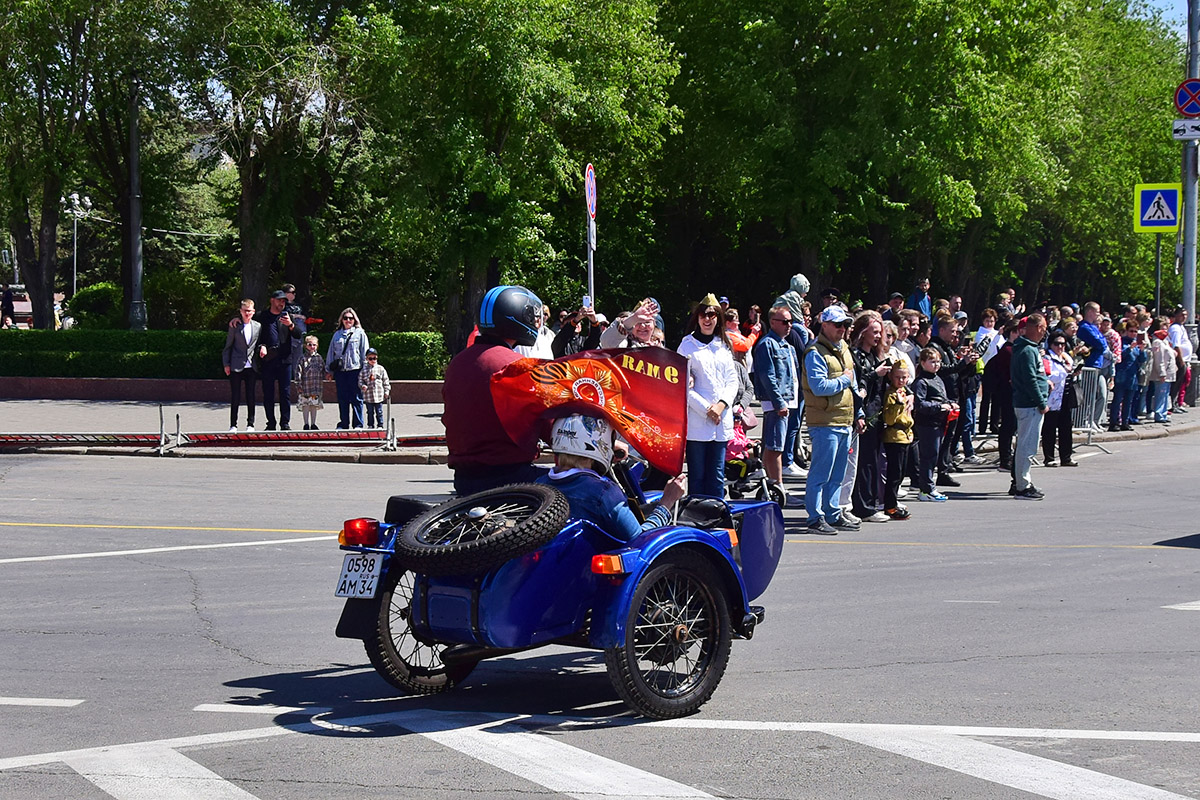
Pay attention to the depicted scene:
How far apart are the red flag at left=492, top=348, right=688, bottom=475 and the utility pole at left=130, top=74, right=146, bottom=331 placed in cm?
2534

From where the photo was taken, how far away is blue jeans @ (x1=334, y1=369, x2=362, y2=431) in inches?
818

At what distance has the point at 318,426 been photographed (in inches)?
869

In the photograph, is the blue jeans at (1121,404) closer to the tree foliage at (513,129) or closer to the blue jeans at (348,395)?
the tree foliage at (513,129)

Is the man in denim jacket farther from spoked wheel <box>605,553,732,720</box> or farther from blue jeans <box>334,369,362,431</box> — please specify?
blue jeans <box>334,369,362,431</box>

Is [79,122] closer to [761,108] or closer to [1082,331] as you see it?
[761,108]

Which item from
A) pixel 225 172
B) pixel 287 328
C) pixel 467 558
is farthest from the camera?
pixel 225 172

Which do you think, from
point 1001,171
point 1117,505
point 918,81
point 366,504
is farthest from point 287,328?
point 1001,171

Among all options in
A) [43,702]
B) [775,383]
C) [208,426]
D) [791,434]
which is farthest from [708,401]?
[208,426]

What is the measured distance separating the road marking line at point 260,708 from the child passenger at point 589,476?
143 cm

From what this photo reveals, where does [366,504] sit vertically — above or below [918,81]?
below

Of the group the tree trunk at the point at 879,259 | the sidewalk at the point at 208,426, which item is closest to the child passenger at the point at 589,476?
the sidewalk at the point at 208,426

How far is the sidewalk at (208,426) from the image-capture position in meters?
18.7

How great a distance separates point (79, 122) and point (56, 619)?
25949 millimetres

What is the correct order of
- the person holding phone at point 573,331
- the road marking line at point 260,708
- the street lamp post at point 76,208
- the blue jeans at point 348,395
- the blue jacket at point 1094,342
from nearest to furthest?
1. the road marking line at point 260,708
2. the person holding phone at point 573,331
3. the blue jeans at point 348,395
4. the blue jacket at point 1094,342
5. the street lamp post at point 76,208
